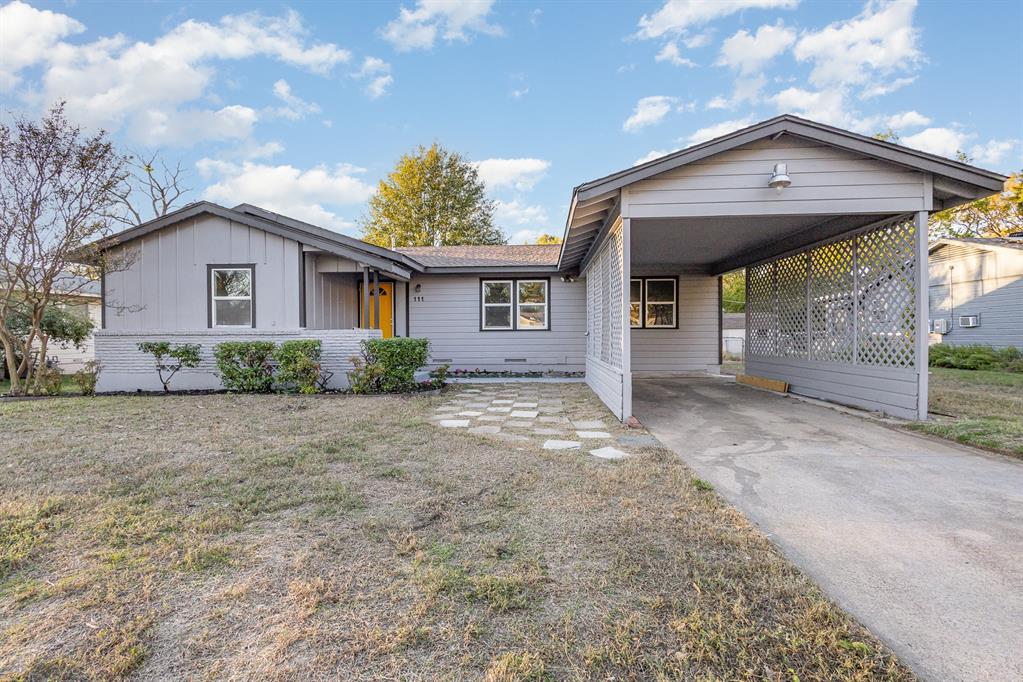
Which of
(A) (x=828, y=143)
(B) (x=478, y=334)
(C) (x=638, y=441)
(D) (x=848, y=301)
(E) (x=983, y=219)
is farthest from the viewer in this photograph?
(E) (x=983, y=219)

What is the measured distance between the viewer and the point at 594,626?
1766mm

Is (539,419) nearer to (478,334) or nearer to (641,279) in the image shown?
(478,334)

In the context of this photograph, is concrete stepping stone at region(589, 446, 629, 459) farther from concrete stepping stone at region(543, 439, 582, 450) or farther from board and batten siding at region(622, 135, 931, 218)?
board and batten siding at region(622, 135, 931, 218)

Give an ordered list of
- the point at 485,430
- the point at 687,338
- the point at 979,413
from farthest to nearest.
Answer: the point at 687,338 → the point at 979,413 → the point at 485,430

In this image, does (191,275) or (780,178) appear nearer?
(780,178)

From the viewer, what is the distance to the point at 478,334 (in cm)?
1135

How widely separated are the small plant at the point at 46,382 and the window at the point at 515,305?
25.2 ft

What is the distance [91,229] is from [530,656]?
10.1 m

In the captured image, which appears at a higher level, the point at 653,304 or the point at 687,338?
the point at 653,304

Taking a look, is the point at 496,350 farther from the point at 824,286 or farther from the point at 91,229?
the point at 91,229

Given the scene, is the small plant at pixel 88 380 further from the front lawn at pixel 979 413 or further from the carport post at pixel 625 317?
the front lawn at pixel 979 413

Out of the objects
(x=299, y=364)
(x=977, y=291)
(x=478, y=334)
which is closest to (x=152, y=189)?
(x=478, y=334)

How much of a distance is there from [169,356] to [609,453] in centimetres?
793

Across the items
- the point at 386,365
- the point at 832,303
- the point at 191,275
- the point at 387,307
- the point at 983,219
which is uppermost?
the point at 983,219
